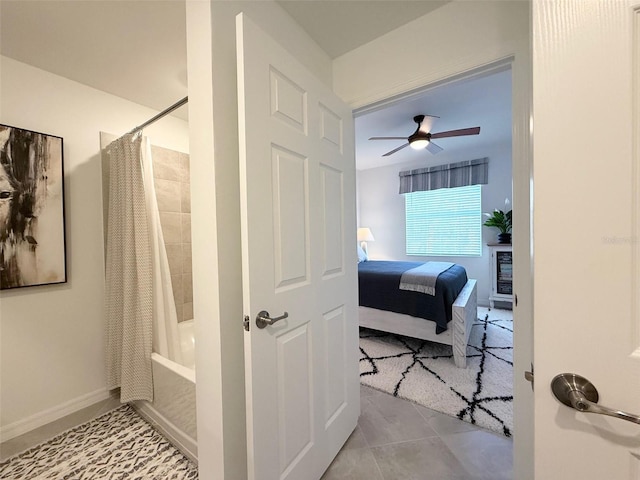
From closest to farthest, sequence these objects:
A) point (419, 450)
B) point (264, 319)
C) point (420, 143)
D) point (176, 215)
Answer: point (264, 319) < point (419, 450) < point (176, 215) < point (420, 143)

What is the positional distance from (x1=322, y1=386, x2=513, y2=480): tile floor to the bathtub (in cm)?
79

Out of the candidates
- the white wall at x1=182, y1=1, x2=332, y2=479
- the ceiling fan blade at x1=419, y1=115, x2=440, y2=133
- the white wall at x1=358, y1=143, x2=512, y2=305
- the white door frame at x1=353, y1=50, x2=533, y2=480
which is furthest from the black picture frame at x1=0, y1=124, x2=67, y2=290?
the white wall at x1=358, y1=143, x2=512, y2=305

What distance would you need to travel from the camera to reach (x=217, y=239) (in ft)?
3.27

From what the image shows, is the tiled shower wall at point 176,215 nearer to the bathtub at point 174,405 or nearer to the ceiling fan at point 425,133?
the bathtub at point 174,405

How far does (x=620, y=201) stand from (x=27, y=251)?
8.78ft

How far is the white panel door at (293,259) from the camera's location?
3.03 feet

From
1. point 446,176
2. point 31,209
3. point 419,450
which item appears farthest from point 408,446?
point 446,176

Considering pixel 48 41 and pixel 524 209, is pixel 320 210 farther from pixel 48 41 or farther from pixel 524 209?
pixel 48 41

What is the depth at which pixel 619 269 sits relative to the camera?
0.47m

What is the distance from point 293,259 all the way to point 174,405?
1253 mm

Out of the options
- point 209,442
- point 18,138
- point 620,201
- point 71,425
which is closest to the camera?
point 620,201

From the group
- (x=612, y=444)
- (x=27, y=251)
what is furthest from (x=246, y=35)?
(x=27, y=251)

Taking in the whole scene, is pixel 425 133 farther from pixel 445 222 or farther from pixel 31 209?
pixel 31 209

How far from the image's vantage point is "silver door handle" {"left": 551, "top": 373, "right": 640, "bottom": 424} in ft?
1.49
